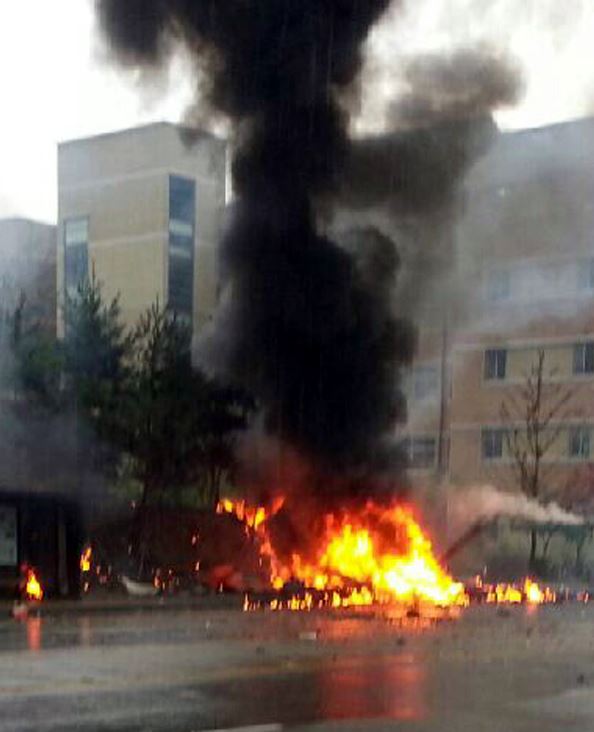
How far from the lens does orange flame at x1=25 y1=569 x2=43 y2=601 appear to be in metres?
22.6

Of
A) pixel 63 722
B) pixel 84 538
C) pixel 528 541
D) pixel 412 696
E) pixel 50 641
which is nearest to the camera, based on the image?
pixel 63 722

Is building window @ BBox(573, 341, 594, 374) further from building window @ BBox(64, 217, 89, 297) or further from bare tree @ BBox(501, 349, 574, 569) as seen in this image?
building window @ BBox(64, 217, 89, 297)

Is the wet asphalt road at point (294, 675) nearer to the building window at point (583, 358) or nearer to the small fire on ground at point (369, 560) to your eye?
the small fire on ground at point (369, 560)

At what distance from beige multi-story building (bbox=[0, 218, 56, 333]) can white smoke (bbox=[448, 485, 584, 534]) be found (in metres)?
9.80

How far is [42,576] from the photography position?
2294 cm

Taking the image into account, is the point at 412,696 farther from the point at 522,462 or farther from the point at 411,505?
the point at 522,462

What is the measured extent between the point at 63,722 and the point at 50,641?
622 cm

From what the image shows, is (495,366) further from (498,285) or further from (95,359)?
(95,359)

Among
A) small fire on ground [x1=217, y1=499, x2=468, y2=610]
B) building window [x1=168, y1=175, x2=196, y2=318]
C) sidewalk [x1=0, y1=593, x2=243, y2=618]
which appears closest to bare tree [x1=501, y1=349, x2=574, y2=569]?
building window [x1=168, y1=175, x2=196, y2=318]

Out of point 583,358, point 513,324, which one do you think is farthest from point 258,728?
point 583,358

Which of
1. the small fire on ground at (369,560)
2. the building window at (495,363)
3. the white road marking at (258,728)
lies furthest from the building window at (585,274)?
the white road marking at (258,728)

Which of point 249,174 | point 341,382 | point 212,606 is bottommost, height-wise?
point 212,606

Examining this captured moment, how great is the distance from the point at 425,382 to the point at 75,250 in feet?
31.1

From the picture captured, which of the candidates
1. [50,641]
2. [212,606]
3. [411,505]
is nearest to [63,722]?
[50,641]
